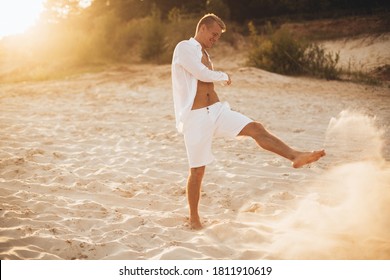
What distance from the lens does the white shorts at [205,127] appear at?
11.0 feet

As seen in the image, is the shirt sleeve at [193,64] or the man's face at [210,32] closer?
the shirt sleeve at [193,64]

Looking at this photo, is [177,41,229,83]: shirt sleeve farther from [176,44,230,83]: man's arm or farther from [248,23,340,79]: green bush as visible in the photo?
[248,23,340,79]: green bush

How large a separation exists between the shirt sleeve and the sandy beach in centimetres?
139

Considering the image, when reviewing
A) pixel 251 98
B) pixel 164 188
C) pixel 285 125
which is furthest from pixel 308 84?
pixel 164 188

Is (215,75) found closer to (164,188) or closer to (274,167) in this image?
(164,188)

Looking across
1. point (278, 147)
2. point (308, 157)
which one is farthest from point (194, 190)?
point (308, 157)

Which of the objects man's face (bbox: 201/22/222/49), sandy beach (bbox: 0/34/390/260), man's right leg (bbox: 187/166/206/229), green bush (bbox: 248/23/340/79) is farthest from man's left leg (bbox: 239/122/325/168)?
green bush (bbox: 248/23/340/79)

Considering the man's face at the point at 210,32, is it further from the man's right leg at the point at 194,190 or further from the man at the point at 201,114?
the man's right leg at the point at 194,190

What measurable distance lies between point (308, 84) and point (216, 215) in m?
8.62

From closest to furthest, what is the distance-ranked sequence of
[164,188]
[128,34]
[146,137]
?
[164,188], [146,137], [128,34]

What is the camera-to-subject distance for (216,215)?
387 centimetres

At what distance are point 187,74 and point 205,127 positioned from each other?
0.50 meters

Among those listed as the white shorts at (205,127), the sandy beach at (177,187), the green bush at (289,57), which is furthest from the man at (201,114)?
the green bush at (289,57)

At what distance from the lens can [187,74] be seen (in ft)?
11.0
